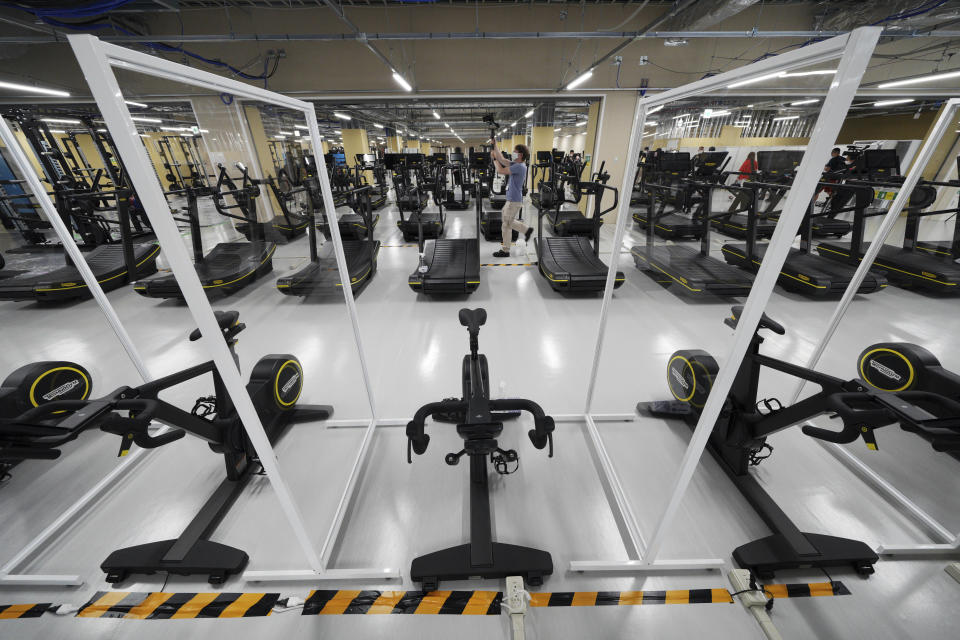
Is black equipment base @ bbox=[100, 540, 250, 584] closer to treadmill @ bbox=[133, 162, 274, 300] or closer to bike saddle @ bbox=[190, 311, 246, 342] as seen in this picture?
bike saddle @ bbox=[190, 311, 246, 342]

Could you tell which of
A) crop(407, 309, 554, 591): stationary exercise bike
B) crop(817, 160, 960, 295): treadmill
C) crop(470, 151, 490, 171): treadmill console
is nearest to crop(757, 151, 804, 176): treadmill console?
crop(817, 160, 960, 295): treadmill

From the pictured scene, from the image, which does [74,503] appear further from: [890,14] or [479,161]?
[890,14]

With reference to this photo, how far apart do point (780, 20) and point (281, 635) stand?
1319 centimetres

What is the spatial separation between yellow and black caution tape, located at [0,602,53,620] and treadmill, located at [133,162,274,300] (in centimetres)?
380

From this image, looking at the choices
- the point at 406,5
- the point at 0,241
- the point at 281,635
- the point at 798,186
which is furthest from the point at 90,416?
the point at 0,241

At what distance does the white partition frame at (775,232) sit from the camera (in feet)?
2.87

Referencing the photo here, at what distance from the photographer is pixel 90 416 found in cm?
150

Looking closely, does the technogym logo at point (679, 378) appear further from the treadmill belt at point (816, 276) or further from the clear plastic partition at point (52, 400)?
the clear plastic partition at point (52, 400)

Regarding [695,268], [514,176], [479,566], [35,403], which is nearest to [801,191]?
[479,566]

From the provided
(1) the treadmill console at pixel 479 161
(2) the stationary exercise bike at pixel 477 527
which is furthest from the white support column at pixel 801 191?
(1) the treadmill console at pixel 479 161

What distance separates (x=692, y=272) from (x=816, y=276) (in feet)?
4.96

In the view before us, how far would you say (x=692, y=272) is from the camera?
5.06 metres

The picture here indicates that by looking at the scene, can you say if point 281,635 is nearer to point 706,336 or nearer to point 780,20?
point 706,336

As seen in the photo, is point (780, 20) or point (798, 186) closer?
point (798, 186)
